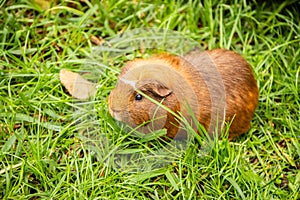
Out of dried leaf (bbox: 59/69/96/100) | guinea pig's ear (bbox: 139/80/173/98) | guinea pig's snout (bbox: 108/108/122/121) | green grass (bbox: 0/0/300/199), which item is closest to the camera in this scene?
guinea pig's ear (bbox: 139/80/173/98)

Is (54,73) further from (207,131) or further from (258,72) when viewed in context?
(258,72)

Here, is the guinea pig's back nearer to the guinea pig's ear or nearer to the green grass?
the green grass

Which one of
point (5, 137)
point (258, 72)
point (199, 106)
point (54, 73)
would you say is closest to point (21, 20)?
point (54, 73)

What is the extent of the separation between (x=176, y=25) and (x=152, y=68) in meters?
1.24

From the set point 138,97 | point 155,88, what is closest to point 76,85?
point 138,97

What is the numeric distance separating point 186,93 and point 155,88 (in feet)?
1.04

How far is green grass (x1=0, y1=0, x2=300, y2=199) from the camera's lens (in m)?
4.03

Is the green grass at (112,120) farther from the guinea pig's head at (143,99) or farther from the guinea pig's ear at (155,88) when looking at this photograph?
the guinea pig's ear at (155,88)

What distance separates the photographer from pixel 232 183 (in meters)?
4.00

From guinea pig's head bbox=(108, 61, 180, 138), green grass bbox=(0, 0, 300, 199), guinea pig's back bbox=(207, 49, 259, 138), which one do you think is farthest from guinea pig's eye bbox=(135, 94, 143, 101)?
guinea pig's back bbox=(207, 49, 259, 138)

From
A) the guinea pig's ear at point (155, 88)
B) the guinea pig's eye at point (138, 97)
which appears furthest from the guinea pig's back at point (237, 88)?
the guinea pig's eye at point (138, 97)

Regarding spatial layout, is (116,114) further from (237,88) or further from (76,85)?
(237,88)

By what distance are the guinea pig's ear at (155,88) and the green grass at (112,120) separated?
19.9 inches

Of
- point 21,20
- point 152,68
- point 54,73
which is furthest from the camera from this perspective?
point 21,20
